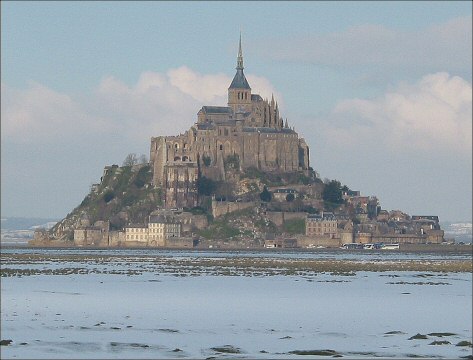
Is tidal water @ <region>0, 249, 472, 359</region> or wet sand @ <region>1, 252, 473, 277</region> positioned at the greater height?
wet sand @ <region>1, 252, 473, 277</region>

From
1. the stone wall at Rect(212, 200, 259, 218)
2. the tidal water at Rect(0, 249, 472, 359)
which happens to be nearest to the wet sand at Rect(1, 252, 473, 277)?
the tidal water at Rect(0, 249, 472, 359)

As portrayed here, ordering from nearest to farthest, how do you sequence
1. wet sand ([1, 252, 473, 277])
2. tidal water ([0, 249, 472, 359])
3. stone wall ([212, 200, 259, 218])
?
tidal water ([0, 249, 472, 359]) < wet sand ([1, 252, 473, 277]) < stone wall ([212, 200, 259, 218])

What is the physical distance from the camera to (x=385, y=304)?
6962 centimetres

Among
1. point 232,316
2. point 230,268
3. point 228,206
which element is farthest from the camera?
point 228,206

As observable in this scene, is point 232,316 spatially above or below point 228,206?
below

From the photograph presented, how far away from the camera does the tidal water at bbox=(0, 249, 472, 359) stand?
48.3 metres

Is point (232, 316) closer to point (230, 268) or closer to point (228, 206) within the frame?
point (230, 268)

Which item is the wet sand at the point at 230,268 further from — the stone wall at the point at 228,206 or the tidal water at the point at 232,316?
the stone wall at the point at 228,206

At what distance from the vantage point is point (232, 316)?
6203 centimetres

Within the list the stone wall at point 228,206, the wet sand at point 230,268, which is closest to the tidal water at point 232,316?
the wet sand at point 230,268

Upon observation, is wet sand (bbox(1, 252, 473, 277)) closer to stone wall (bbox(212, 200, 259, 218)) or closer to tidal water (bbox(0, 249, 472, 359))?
tidal water (bbox(0, 249, 472, 359))

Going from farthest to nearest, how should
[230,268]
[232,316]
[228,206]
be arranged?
[228,206] → [230,268] → [232,316]

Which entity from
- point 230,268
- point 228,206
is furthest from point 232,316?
point 228,206

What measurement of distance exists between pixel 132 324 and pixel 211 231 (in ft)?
462
